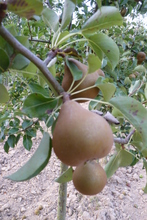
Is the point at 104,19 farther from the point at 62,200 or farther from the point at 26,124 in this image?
the point at 62,200

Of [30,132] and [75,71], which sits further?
[30,132]

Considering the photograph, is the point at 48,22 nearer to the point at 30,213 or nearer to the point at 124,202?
the point at 30,213

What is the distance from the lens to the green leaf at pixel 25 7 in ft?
1.01

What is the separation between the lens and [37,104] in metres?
0.41

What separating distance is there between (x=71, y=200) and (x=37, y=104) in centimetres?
168

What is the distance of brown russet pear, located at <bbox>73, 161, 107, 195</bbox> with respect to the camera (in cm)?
42

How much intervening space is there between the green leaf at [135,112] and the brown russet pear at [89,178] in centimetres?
10

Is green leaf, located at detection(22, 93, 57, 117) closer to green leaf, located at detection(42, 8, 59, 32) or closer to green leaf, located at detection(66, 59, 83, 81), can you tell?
green leaf, located at detection(66, 59, 83, 81)

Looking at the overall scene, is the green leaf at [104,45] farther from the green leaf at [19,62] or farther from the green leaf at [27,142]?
the green leaf at [27,142]

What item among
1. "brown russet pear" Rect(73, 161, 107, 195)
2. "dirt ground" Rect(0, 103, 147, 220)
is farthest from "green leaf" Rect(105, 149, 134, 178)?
"dirt ground" Rect(0, 103, 147, 220)

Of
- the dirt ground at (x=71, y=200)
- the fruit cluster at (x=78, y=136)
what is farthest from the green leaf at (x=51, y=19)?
the dirt ground at (x=71, y=200)

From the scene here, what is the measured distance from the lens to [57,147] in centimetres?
35

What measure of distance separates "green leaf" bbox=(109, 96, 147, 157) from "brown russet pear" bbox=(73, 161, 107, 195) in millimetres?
102

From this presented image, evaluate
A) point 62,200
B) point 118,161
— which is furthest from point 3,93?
point 62,200
